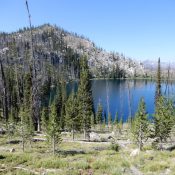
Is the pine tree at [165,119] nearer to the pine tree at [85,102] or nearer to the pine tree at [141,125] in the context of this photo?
the pine tree at [141,125]

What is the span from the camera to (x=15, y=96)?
98562 millimetres

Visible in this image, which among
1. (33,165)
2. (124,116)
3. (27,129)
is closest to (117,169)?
(33,165)

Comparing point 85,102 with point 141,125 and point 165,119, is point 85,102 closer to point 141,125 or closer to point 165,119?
point 141,125

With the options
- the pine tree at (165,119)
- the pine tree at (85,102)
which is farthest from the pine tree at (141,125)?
the pine tree at (85,102)

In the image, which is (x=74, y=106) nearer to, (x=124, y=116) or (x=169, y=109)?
(x=169, y=109)

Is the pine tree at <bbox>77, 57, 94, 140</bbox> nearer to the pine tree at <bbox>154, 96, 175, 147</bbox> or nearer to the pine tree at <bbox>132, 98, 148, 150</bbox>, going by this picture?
the pine tree at <bbox>132, 98, 148, 150</bbox>

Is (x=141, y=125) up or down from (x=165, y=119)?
down

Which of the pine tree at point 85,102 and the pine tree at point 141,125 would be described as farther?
the pine tree at point 85,102

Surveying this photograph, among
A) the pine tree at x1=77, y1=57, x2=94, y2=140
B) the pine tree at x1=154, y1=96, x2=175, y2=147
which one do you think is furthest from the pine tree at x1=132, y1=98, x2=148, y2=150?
the pine tree at x1=77, y1=57, x2=94, y2=140

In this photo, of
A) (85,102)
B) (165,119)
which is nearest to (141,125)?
(165,119)

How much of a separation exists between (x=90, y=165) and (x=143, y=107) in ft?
67.4

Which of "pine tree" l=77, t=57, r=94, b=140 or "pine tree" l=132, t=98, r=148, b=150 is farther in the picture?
"pine tree" l=77, t=57, r=94, b=140

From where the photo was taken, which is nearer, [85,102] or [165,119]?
[165,119]

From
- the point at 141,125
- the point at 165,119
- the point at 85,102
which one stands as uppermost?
the point at 165,119
